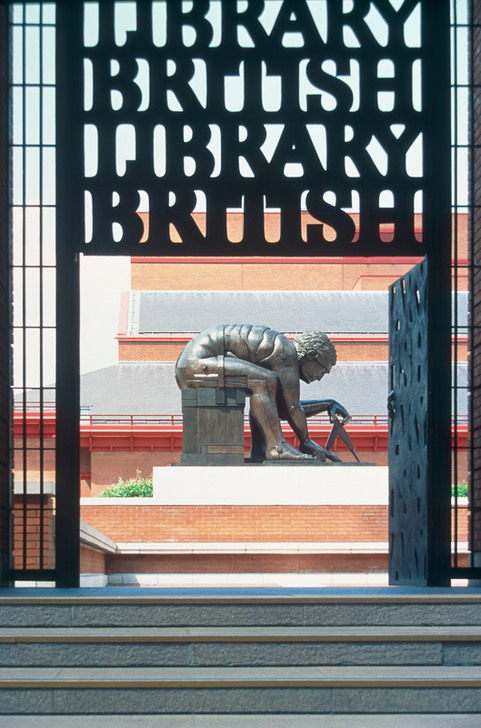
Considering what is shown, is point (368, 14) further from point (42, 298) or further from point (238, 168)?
point (42, 298)

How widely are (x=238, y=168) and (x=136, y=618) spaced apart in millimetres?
2960

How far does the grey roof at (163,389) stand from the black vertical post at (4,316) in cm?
2348

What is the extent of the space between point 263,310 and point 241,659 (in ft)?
97.2

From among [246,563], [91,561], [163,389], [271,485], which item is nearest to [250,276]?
[163,389]

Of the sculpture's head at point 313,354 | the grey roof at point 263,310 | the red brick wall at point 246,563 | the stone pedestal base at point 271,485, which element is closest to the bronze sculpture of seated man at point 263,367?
the sculpture's head at point 313,354

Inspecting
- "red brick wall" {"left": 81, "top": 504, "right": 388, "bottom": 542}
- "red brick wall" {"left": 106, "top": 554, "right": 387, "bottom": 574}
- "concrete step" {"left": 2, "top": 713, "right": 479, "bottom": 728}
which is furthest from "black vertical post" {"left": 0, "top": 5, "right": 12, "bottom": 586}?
"red brick wall" {"left": 81, "top": 504, "right": 388, "bottom": 542}

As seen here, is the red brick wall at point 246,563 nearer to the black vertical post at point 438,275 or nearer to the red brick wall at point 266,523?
the red brick wall at point 266,523

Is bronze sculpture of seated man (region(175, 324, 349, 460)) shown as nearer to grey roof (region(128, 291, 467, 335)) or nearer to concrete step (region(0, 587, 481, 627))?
concrete step (region(0, 587, 481, 627))

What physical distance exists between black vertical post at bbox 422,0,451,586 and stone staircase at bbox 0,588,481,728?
93 cm

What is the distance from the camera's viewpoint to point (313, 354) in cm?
1777

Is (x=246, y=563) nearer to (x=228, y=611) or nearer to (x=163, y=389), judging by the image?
(x=228, y=611)

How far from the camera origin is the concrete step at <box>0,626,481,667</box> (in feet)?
20.1

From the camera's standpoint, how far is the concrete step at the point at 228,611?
6359 millimetres

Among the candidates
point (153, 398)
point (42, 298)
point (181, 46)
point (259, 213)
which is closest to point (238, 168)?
point (259, 213)
